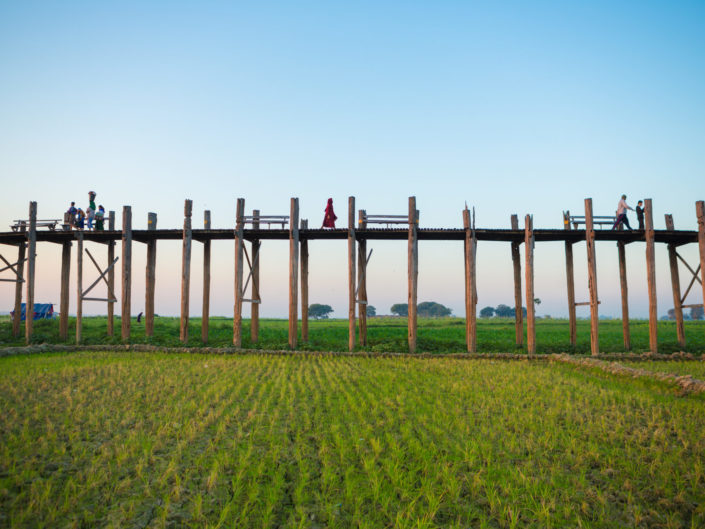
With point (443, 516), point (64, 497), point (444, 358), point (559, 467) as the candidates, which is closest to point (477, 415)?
point (559, 467)

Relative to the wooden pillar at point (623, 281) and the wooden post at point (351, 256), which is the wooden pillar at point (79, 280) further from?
the wooden pillar at point (623, 281)

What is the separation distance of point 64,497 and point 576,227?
2081 centimetres

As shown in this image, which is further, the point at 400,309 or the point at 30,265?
the point at 400,309

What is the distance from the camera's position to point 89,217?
71.4 ft

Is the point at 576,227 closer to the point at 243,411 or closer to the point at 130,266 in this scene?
the point at 243,411

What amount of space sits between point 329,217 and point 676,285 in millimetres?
17005

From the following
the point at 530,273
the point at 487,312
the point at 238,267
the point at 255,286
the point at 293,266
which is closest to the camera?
the point at 530,273

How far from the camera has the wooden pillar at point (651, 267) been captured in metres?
20.0

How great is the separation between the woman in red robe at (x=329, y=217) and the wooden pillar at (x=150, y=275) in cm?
815

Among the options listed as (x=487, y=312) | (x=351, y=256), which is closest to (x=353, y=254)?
(x=351, y=256)

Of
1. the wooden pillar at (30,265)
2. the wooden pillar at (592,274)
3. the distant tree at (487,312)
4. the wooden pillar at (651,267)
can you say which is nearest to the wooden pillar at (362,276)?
the wooden pillar at (592,274)

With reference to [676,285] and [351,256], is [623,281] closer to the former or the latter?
[676,285]

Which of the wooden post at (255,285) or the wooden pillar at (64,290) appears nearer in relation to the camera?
the wooden post at (255,285)

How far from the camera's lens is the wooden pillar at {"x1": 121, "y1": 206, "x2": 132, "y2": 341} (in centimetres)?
2120
